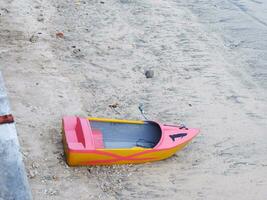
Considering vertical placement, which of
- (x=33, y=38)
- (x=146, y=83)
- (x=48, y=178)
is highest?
(x=33, y=38)

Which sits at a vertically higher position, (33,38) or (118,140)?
(33,38)

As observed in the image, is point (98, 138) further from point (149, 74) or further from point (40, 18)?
point (40, 18)

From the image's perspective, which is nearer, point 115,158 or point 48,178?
point 48,178

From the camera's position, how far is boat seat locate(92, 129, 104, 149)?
520 centimetres

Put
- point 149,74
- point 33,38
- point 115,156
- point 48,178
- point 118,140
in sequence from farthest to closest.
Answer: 1. point 33,38
2. point 149,74
3. point 118,140
4. point 115,156
5. point 48,178

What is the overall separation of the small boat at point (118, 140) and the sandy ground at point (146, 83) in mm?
130

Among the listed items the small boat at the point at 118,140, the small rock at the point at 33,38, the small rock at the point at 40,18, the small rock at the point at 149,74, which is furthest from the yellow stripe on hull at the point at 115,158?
the small rock at the point at 40,18

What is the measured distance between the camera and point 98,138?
5344 millimetres

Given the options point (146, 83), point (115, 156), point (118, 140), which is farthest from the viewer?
point (146, 83)

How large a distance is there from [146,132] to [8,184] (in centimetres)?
203

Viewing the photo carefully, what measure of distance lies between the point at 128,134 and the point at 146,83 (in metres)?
1.47

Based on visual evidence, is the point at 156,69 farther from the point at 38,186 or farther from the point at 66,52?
the point at 38,186

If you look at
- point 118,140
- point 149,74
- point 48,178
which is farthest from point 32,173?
point 149,74

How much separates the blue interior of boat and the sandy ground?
341 millimetres
